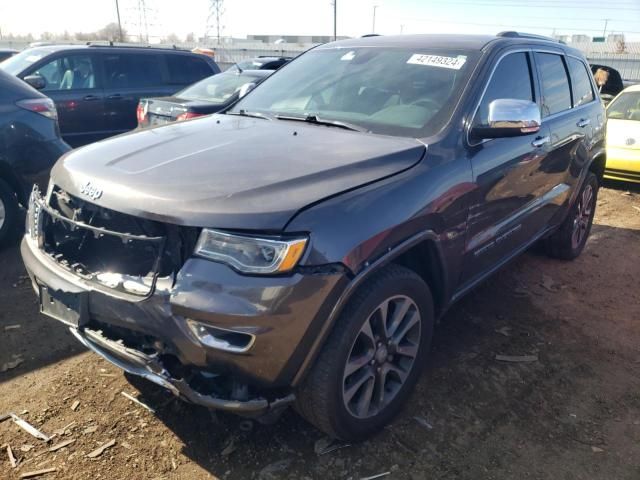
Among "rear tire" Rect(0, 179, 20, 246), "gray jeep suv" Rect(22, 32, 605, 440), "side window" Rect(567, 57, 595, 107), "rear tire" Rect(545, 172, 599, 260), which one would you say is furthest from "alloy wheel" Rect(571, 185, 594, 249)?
"rear tire" Rect(0, 179, 20, 246)

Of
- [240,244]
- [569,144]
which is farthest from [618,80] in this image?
[240,244]

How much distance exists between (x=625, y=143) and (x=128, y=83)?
7.59 meters

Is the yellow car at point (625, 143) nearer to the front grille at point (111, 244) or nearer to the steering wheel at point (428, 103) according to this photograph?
the steering wheel at point (428, 103)

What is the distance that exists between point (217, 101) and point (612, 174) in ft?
19.3

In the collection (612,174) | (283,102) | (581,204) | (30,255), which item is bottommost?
(612,174)

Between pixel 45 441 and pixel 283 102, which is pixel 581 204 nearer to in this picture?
pixel 283 102

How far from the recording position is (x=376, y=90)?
3348 mm

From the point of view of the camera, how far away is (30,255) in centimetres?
271

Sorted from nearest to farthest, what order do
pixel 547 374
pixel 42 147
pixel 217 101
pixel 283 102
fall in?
1. pixel 547 374
2. pixel 283 102
3. pixel 42 147
4. pixel 217 101

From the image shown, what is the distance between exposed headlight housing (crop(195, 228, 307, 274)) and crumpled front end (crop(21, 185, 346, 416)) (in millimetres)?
34

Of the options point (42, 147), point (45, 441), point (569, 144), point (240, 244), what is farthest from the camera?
point (42, 147)

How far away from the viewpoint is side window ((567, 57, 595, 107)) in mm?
4672

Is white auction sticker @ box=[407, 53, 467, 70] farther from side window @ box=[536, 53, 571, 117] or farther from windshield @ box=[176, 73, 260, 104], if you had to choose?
windshield @ box=[176, 73, 260, 104]

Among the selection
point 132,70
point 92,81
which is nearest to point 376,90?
point 92,81
